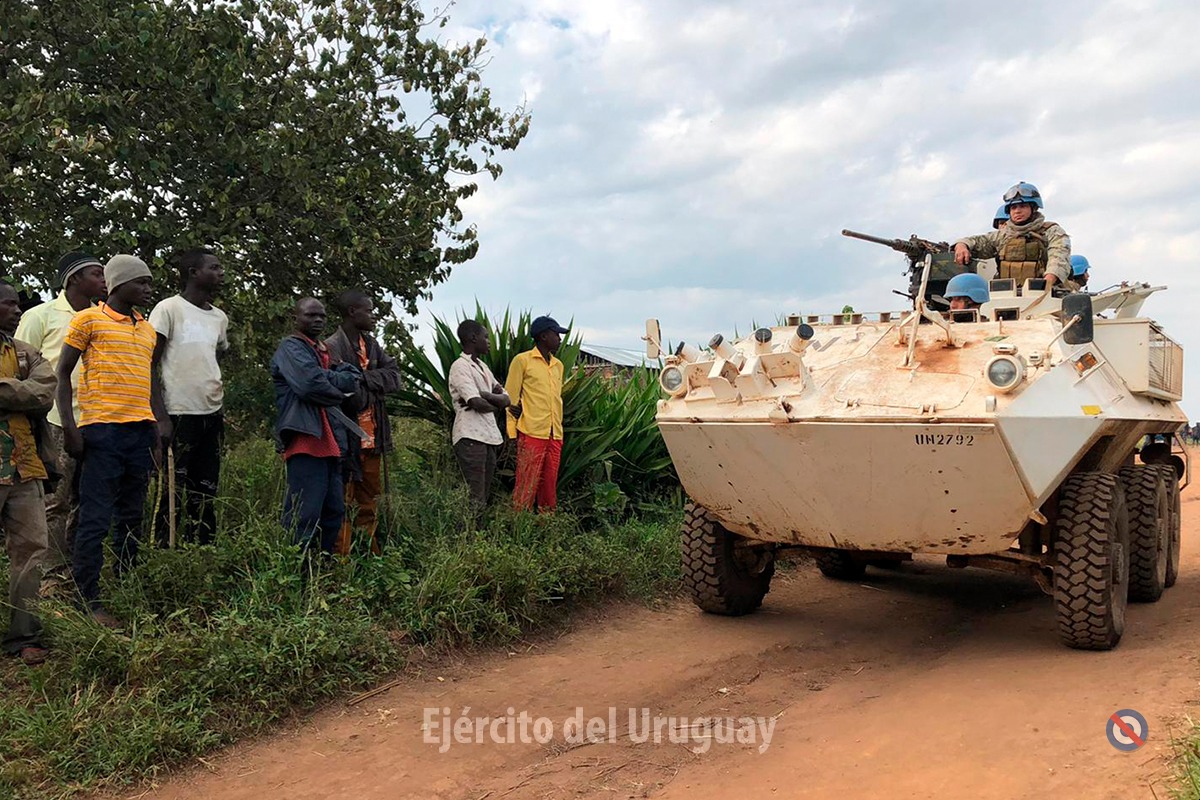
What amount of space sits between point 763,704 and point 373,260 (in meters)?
4.50

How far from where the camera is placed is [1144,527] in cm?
620

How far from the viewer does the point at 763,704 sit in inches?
176

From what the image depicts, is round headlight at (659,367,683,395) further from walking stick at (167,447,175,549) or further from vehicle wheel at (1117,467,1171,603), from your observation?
vehicle wheel at (1117,467,1171,603)

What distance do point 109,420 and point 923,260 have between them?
5.56 meters

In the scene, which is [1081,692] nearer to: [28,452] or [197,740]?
[197,740]

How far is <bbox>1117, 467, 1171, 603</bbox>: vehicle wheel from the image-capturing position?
620 centimetres

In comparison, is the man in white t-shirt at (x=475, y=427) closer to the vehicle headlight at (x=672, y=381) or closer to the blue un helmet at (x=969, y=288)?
the vehicle headlight at (x=672, y=381)

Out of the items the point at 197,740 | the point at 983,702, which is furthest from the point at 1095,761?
the point at 197,740

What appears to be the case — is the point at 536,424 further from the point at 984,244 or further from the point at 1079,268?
the point at 1079,268

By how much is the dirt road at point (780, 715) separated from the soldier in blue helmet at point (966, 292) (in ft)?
6.25

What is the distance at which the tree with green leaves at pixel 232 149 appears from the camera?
6547mm

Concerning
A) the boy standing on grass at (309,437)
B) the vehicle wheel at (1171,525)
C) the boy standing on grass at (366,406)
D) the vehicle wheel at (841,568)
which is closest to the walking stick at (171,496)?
the boy standing on grass at (309,437)

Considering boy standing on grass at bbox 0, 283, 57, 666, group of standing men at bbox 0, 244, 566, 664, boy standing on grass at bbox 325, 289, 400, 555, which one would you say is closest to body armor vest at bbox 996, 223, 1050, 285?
group of standing men at bbox 0, 244, 566, 664

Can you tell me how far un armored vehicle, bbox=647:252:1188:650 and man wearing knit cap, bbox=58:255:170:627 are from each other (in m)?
2.62
